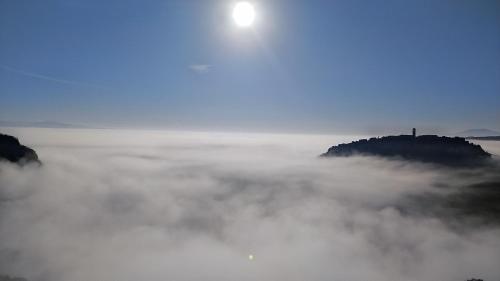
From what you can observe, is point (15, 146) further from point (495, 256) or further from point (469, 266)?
point (495, 256)

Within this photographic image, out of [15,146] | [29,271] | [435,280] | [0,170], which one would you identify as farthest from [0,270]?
[435,280]

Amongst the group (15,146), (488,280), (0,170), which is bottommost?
(488,280)

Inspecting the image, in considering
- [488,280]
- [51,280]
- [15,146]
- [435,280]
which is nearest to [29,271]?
[51,280]

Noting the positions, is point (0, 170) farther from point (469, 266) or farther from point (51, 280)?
point (469, 266)

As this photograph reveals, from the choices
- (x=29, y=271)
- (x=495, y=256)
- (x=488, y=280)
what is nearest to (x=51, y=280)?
(x=29, y=271)

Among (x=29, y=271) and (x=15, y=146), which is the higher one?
(x=15, y=146)

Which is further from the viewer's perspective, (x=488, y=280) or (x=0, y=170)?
(x=0, y=170)

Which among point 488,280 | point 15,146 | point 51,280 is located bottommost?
point 51,280
